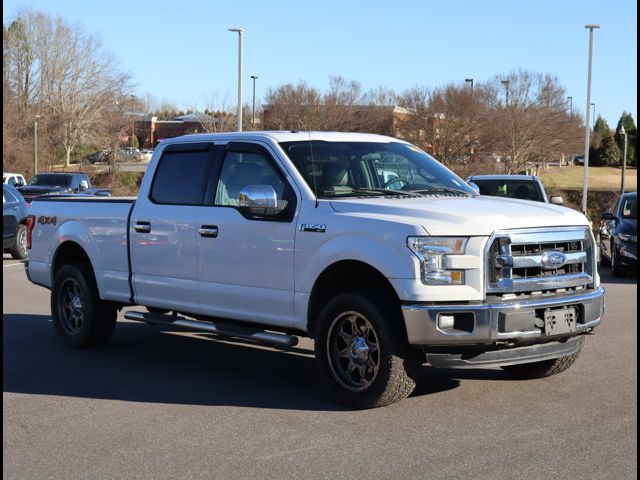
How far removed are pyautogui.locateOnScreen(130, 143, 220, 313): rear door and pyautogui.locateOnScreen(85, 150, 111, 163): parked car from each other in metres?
52.7

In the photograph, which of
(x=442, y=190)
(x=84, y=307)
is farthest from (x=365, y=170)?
(x=84, y=307)

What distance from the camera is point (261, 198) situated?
784 centimetres

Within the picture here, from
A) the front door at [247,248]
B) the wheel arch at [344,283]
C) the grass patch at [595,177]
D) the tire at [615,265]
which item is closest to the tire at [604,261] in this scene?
the tire at [615,265]

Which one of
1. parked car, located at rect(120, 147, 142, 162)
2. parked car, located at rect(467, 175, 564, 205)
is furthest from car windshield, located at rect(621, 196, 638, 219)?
parked car, located at rect(120, 147, 142, 162)

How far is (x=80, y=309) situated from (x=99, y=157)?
58.2 meters

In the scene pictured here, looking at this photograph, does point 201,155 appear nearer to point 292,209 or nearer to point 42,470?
point 292,209

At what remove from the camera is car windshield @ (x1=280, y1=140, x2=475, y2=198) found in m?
8.09

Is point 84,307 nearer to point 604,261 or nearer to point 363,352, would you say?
point 363,352

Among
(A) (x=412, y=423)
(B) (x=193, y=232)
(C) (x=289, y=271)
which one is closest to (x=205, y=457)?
(A) (x=412, y=423)

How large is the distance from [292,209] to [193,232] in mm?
1165

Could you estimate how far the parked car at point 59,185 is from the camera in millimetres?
33031

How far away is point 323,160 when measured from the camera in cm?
826

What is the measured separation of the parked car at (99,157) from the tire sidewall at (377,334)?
54.9 m

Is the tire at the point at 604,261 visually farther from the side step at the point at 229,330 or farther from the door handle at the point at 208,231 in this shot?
the door handle at the point at 208,231
